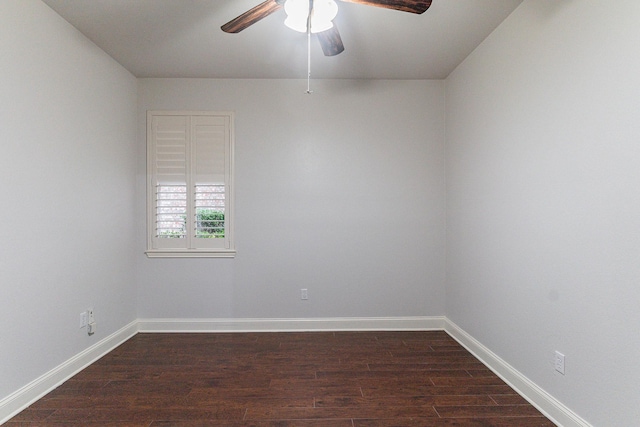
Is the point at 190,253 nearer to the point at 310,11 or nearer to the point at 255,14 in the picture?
the point at 255,14

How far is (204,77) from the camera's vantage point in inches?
150

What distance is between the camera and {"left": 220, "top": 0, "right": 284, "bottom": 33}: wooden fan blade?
1.99 metres

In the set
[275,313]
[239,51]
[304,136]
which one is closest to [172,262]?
[275,313]

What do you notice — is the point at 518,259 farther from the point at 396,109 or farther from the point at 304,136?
the point at 304,136

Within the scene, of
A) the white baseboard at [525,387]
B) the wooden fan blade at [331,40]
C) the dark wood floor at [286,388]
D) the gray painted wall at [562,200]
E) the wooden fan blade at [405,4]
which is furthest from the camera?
the wooden fan blade at [331,40]

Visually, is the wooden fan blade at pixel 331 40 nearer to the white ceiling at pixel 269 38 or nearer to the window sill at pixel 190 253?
the white ceiling at pixel 269 38

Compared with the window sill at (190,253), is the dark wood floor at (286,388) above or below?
below

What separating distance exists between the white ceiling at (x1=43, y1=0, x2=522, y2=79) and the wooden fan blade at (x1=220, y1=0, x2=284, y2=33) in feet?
1.20

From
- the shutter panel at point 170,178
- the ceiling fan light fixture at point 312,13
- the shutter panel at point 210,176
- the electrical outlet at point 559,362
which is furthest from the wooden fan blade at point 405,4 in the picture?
the shutter panel at point 170,178

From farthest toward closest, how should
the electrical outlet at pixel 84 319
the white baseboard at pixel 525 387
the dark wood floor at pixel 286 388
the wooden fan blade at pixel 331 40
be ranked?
the electrical outlet at pixel 84 319
the wooden fan blade at pixel 331 40
the dark wood floor at pixel 286 388
the white baseboard at pixel 525 387

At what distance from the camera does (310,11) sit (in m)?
2.11

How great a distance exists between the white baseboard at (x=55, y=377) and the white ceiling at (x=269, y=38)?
2.63 meters

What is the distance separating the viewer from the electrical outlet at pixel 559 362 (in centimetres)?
211

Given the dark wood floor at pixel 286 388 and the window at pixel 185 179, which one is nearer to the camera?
the dark wood floor at pixel 286 388
